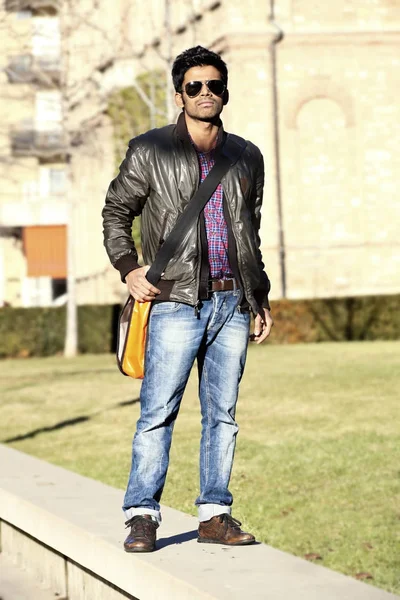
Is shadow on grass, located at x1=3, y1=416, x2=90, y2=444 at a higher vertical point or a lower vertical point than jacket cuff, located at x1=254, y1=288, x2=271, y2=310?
lower

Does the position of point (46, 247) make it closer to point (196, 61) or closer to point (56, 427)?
point (56, 427)

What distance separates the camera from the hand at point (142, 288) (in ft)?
16.6

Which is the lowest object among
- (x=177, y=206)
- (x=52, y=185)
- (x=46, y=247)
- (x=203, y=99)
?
(x=177, y=206)

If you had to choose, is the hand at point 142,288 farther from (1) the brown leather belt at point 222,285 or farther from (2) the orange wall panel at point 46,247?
(2) the orange wall panel at point 46,247

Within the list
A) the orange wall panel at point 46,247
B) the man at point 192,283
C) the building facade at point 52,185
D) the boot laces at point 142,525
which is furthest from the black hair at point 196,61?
the orange wall panel at point 46,247

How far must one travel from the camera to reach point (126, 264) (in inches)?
206

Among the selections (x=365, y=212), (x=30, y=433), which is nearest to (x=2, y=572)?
(x=30, y=433)

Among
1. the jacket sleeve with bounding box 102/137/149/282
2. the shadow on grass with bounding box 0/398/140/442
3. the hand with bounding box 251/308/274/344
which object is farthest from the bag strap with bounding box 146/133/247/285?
the shadow on grass with bounding box 0/398/140/442

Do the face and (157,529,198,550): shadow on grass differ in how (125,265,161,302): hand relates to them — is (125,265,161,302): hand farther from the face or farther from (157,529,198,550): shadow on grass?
(157,529,198,550): shadow on grass

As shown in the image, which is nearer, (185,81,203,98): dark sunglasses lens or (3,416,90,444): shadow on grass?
(185,81,203,98): dark sunglasses lens

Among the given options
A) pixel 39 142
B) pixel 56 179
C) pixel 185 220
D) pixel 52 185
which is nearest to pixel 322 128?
pixel 39 142

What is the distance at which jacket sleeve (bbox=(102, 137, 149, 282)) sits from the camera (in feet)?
16.9

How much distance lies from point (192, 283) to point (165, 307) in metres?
0.17

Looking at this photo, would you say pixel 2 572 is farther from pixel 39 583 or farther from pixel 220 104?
pixel 220 104
